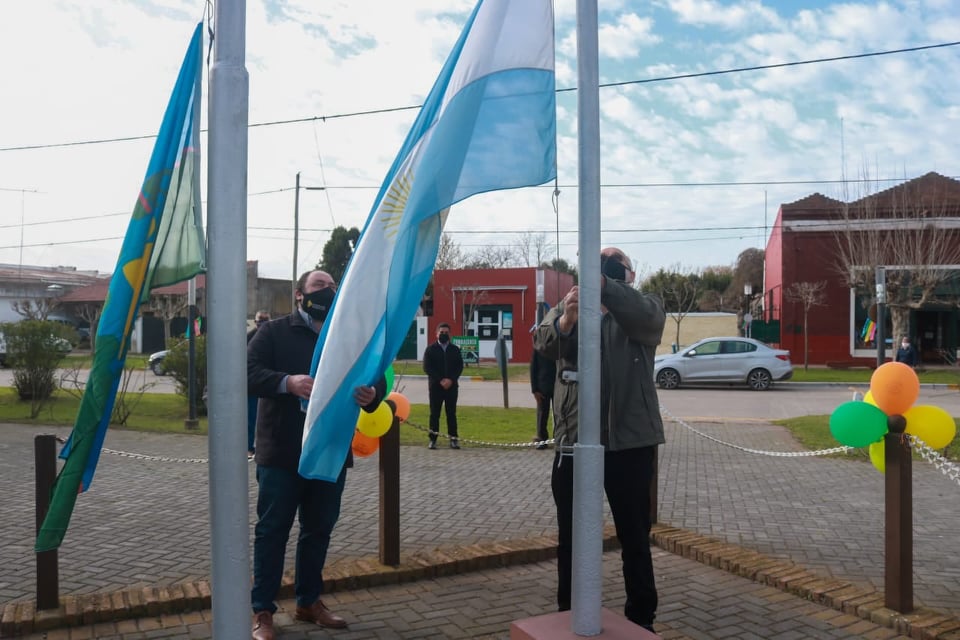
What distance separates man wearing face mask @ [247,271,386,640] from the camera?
4152 millimetres

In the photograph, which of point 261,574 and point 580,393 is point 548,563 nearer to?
point 261,574

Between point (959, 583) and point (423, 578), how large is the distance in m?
3.47

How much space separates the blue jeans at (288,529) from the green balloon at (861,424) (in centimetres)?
320

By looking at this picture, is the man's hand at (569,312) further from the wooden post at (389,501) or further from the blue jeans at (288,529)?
the wooden post at (389,501)

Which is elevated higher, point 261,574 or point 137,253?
point 137,253

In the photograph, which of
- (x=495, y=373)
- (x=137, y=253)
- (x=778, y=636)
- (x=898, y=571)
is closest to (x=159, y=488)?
(x=137, y=253)

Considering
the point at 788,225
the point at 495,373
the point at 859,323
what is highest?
the point at 788,225

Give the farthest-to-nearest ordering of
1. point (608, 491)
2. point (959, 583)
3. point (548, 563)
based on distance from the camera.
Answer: point (548, 563), point (959, 583), point (608, 491)

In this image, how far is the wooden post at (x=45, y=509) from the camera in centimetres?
438

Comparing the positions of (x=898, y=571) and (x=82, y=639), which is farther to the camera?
(x=898, y=571)

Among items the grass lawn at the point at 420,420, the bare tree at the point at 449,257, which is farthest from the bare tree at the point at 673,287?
the grass lawn at the point at 420,420

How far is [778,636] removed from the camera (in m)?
4.29

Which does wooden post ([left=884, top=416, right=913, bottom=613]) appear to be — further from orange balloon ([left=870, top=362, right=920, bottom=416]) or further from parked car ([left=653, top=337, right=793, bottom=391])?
parked car ([left=653, top=337, right=793, bottom=391])

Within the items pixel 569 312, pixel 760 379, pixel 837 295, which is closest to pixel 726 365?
pixel 760 379
